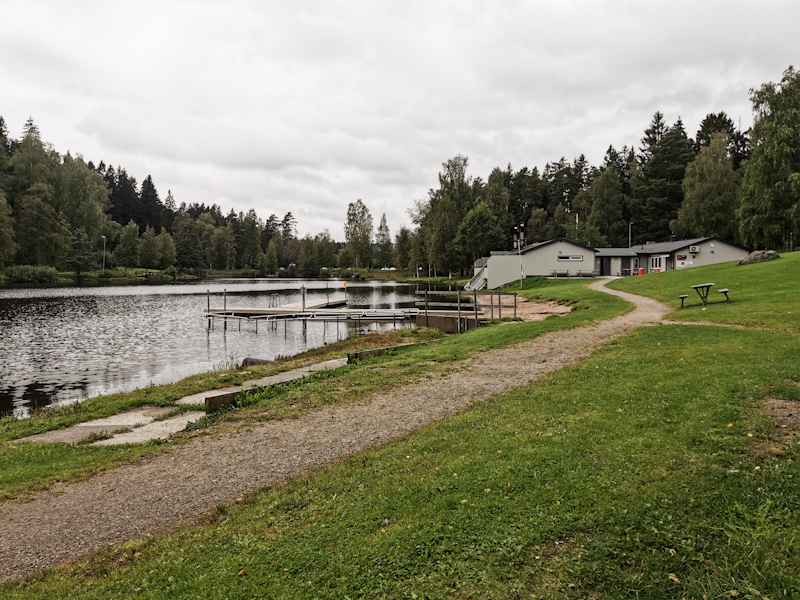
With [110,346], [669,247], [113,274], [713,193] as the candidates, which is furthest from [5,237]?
[713,193]

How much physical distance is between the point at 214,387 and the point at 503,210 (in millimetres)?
78497

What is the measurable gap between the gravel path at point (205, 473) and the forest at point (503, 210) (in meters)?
48.4

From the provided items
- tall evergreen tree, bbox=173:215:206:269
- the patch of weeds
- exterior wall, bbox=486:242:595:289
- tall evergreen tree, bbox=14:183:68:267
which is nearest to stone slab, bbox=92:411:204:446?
the patch of weeds

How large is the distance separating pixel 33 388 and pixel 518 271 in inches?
1905

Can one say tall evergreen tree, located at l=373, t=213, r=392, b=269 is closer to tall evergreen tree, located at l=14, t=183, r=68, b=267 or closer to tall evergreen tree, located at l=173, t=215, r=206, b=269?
tall evergreen tree, located at l=173, t=215, r=206, b=269

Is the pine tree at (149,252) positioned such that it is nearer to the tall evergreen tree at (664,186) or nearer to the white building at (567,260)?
the white building at (567,260)

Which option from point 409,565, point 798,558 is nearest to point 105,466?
point 409,565

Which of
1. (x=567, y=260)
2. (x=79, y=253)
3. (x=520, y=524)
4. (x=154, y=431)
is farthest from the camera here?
(x=79, y=253)

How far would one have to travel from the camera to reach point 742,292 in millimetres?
23609

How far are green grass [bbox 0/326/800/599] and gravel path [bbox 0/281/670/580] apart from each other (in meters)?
0.53

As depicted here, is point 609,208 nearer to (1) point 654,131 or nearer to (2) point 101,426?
(1) point 654,131

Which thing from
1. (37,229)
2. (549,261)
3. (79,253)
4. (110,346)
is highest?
(37,229)

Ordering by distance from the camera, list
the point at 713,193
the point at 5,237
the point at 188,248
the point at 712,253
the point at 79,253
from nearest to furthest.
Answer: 1. the point at 712,253
2. the point at 713,193
3. the point at 5,237
4. the point at 79,253
5. the point at 188,248

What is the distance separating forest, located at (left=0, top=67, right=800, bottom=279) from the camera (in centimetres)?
4809
